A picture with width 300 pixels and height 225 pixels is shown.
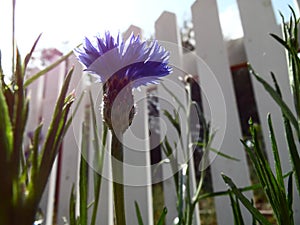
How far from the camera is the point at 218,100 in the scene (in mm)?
973

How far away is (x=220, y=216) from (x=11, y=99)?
0.78m

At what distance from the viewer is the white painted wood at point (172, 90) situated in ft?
3.09

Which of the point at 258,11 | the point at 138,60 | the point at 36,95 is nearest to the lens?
the point at 138,60

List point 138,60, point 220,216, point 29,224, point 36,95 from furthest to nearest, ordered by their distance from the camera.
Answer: point 36,95 < point 220,216 < point 138,60 < point 29,224

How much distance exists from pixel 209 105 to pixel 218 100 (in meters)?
0.03

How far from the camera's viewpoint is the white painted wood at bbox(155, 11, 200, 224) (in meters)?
0.94

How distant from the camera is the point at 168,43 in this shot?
109cm

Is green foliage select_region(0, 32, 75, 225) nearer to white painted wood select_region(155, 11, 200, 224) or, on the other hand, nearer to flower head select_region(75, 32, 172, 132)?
flower head select_region(75, 32, 172, 132)

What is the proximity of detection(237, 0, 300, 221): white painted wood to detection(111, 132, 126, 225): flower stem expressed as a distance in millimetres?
678

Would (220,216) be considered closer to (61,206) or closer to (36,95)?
(61,206)

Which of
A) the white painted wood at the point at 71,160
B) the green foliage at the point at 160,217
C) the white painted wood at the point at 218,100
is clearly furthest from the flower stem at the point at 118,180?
the white painted wood at the point at 71,160

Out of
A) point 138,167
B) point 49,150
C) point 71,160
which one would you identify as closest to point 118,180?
point 49,150

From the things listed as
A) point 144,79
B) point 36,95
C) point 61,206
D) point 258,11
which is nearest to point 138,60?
point 144,79

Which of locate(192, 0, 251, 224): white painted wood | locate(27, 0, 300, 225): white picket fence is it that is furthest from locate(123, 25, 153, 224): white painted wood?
locate(192, 0, 251, 224): white painted wood
